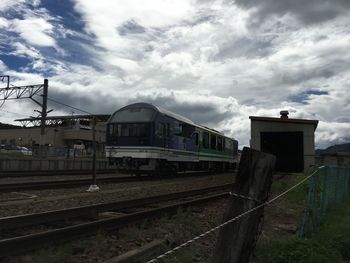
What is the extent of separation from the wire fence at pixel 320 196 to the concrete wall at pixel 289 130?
20.9 metres

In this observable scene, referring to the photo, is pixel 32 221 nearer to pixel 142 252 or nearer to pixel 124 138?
pixel 142 252

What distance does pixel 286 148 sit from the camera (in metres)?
45.3

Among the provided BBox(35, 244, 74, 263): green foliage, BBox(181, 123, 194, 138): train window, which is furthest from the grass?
BBox(181, 123, 194, 138): train window

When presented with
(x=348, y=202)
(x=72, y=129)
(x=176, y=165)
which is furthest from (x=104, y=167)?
(x=72, y=129)

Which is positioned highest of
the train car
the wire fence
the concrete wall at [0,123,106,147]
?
the concrete wall at [0,123,106,147]

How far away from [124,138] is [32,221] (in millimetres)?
16244

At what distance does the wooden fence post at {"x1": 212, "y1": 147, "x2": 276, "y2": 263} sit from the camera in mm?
5074

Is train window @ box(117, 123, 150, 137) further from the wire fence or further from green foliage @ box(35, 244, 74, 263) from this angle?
green foliage @ box(35, 244, 74, 263)

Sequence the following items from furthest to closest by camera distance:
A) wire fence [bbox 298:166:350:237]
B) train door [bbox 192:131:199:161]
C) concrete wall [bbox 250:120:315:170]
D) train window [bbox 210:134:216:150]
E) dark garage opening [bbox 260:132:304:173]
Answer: dark garage opening [bbox 260:132:304:173]
concrete wall [bbox 250:120:315:170]
train window [bbox 210:134:216:150]
train door [bbox 192:131:199:161]
wire fence [bbox 298:166:350:237]

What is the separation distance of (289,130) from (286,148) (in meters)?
7.75

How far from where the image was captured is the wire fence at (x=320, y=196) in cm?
859

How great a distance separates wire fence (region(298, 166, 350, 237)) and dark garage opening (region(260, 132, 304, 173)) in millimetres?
26205

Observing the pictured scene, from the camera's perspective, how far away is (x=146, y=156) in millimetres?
23656

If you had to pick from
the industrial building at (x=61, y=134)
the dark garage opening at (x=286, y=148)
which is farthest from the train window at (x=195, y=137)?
the industrial building at (x=61, y=134)
